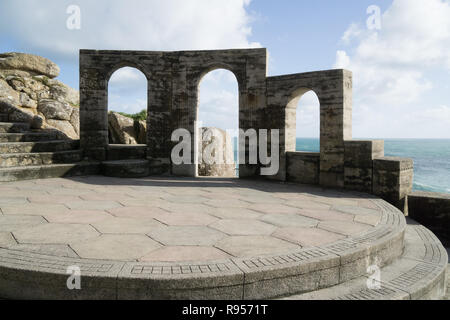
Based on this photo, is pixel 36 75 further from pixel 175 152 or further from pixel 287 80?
pixel 287 80

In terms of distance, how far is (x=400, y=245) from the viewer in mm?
3967

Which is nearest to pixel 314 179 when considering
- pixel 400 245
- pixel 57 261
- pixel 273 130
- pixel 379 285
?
pixel 273 130

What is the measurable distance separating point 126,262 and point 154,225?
122 cm

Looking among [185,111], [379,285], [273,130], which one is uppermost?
[185,111]

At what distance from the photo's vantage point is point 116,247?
308cm

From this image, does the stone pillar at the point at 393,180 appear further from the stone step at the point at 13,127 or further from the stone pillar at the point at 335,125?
the stone step at the point at 13,127

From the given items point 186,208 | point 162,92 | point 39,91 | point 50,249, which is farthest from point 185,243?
point 39,91

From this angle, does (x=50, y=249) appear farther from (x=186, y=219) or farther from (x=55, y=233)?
(x=186, y=219)

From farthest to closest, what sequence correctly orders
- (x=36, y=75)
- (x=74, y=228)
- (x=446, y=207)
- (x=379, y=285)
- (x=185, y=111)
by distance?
(x=36, y=75) → (x=185, y=111) → (x=446, y=207) → (x=74, y=228) → (x=379, y=285)

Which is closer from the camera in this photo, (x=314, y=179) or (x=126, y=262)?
A: (x=126, y=262)

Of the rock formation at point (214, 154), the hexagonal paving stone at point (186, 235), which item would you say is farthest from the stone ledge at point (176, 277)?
the rock formation at point (214, 154)

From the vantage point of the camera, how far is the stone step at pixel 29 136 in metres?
8.38

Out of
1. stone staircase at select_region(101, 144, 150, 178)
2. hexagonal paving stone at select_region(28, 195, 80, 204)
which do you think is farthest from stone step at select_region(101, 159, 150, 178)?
hexagonal paving stone at select_region(28, 195, 80, 204)

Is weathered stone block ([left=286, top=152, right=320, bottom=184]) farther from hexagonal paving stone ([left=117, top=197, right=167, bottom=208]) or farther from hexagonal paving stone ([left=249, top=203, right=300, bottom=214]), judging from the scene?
hexagonal paving stone ([left=117, top=197, right=167, bottom=208])
